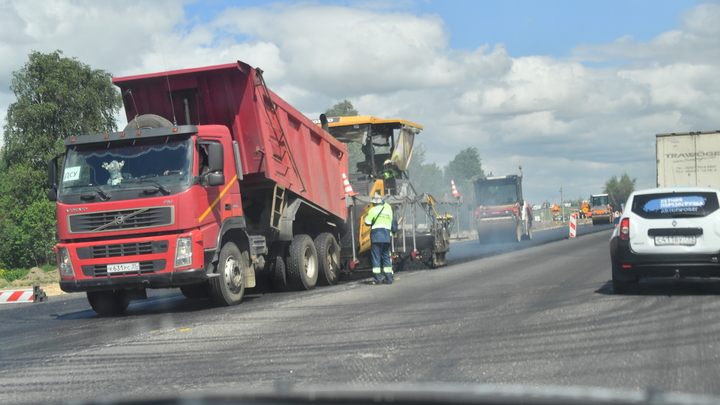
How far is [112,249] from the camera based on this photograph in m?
10.6

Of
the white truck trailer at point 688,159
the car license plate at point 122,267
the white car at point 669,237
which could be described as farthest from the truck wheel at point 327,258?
the white truck trailer at point 688,159

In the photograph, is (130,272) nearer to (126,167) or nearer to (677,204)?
(126,167)

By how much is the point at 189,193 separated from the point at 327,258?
4.47 m

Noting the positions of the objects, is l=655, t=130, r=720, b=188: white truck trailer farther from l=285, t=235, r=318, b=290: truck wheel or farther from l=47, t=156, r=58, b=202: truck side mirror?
l=47, t=156, r=58, b=202: truck side mirror

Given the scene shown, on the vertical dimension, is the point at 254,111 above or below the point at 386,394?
above

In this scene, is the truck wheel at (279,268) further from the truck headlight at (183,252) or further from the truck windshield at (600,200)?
the truck windshield at (600,200)

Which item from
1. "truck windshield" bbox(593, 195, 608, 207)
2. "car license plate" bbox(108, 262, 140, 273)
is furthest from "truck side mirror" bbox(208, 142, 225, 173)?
"truck windshield" bbox(593, 195, 608, 207)

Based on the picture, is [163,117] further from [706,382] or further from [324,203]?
[706,382]

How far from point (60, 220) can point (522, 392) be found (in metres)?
9.83

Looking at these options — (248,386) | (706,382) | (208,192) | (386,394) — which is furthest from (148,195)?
(386,394)

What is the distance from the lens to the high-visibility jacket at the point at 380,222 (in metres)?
14.3

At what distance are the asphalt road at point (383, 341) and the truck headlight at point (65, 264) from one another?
669 mm

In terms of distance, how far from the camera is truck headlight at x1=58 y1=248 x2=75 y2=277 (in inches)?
418

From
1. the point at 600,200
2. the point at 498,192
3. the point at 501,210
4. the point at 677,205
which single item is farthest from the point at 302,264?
the point at 600,200
